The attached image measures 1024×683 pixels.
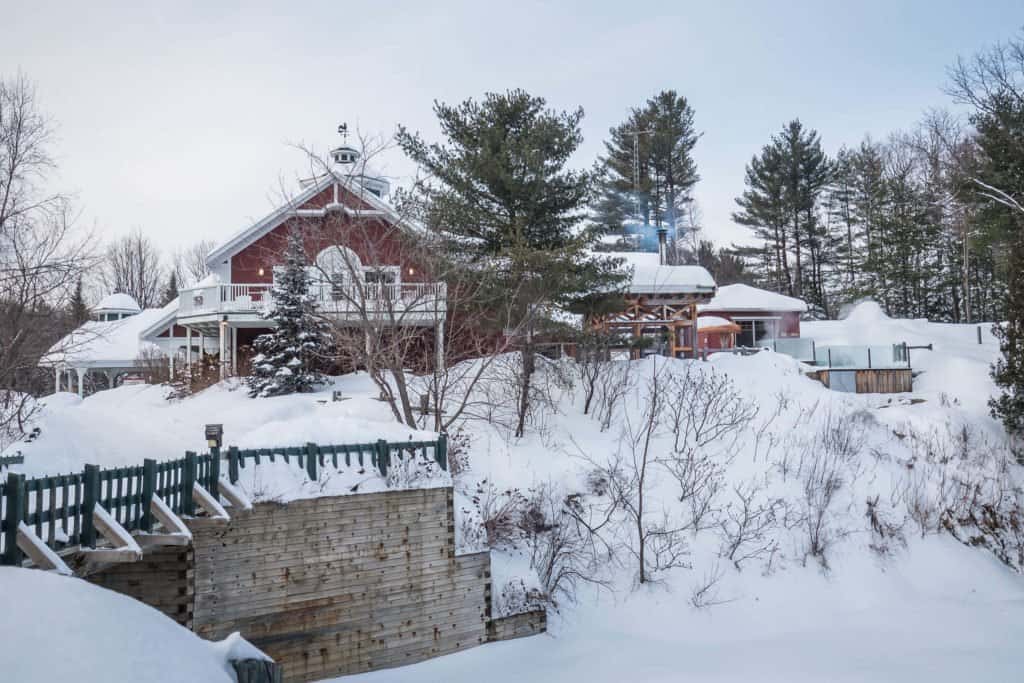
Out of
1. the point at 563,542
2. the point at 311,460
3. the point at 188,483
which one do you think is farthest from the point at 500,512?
the point at 188,483

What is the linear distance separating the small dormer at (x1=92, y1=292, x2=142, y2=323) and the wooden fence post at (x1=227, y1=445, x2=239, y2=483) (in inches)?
1266

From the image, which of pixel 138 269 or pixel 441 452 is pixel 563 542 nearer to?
pixel 441 452

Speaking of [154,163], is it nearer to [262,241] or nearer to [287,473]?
[262,241]

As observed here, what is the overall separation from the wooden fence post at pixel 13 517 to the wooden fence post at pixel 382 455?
4591 millimetres

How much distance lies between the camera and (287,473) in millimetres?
8773

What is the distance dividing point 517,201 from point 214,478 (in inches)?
361

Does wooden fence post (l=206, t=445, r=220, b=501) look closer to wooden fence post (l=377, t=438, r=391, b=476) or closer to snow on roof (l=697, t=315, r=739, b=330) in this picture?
wooden fence post (l=377, t=438, r=391, b=476)

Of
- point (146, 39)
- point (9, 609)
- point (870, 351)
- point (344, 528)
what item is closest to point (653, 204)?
point (870, 351)

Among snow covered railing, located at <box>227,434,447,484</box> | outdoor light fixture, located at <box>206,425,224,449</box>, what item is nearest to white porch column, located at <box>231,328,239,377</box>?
outdoor light fixture, located at <box>206,425,224,449</box>

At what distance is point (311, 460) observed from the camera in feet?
29.2

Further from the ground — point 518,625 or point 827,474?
point 827,474

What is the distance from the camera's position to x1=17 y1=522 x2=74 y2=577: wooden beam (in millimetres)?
5246

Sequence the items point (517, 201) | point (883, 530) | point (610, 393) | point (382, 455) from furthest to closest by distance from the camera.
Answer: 1. point (610, 393)
2. point (517, 201)
3. point (883, 530)
4. point (382, 455)

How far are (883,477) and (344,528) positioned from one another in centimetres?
1016
